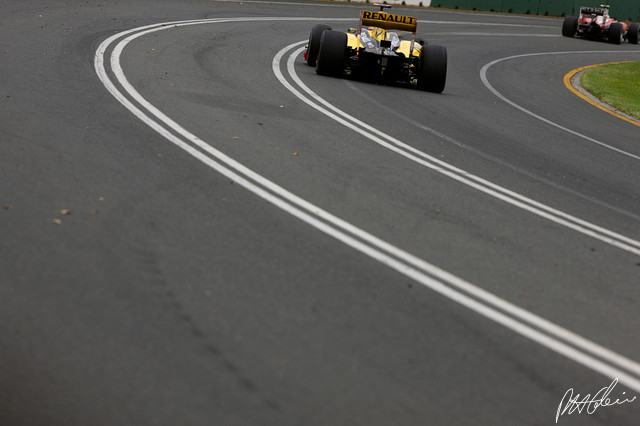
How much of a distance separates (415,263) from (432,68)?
9618 mm

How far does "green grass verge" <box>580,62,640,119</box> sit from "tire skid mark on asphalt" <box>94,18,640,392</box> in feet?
33.1

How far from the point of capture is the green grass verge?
58.7 ft

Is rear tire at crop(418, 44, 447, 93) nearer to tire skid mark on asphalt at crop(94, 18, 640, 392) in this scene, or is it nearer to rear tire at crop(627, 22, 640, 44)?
tire skid mark on asphalt at crop(94, 18, 640, 392)

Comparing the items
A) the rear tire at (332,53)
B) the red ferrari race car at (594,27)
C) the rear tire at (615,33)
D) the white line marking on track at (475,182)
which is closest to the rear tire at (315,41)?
the rear tire at (332,53)

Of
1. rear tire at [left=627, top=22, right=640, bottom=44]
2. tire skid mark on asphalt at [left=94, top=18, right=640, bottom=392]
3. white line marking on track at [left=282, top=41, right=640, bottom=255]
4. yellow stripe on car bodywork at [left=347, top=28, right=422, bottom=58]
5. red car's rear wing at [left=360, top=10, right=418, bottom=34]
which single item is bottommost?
rear tire at [left=627, top=22, right=640, bottom=44]

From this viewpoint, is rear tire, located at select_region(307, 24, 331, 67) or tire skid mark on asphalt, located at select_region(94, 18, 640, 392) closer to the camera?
tire skid mark on asphalt, located at select_region(94, 18, 640, 392)

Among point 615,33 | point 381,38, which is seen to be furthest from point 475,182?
point 615,33

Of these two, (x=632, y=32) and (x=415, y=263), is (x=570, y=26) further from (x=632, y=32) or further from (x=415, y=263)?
(x=415, y=263)

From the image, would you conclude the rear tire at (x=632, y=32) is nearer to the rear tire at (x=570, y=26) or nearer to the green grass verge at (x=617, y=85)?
the rear tire at (x=570, y=26)

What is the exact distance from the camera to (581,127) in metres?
→ 14.3

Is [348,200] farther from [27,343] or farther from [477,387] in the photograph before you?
[27,343]

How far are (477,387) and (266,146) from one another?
5273mm

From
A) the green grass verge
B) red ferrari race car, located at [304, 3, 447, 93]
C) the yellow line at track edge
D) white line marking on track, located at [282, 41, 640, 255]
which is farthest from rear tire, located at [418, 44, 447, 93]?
the green grass verge

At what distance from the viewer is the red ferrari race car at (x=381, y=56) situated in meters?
15.0
